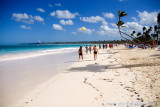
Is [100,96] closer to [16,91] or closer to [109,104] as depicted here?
[109,104]

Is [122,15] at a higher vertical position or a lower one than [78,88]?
higher

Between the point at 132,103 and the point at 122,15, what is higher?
the point at 122,15

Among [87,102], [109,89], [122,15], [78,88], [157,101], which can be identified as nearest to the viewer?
[157,101]

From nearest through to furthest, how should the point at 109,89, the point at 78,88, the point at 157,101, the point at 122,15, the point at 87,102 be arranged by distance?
the point at 157,101 → the point at 87,102 → the point at 109,89 → the point at 78,88 → the point at 122,15

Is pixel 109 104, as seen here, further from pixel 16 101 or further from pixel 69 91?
pixel 16 101

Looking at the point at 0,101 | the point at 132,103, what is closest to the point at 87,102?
the point at 132,103

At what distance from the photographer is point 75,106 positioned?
9.66 feet

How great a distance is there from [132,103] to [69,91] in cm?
210

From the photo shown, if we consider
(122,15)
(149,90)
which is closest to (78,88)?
(149,90)

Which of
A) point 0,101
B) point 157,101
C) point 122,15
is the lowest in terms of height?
point 0,101

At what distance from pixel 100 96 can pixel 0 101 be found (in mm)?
3321

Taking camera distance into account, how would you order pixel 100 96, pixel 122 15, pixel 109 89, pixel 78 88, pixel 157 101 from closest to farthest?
pixel 157 101 < pixel 100 96 < pixel 109 89 < pixel 78 88 < pixel 122 15

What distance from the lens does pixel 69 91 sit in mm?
3895

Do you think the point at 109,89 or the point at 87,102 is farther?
the point at 109,89
